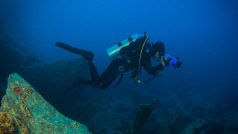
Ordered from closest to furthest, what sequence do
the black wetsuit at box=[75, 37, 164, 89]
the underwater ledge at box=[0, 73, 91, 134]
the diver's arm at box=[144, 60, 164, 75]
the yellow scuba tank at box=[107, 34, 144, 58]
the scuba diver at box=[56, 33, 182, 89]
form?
the underwater ledge at box=[0, 73, 91, 134] → the scuba diver at box=[56, 33, 182, 89] → the black wetsuit at box=[75, 37, 164, 89] → the diver's arm at box=[144, 60, 164, 75] → the yellow scuba tank at box=[107, 34, 144, 58]

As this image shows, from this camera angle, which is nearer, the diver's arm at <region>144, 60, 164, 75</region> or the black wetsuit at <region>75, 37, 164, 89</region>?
the black wetsuit at <region>75, 37, 164, 89</region>

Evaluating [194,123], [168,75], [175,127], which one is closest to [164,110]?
[175,127]

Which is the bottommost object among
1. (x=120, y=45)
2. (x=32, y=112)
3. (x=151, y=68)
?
(x=32, y=112)

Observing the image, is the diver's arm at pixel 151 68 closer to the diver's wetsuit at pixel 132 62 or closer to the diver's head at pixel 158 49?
the diver's wetsuit at pixel 132 62

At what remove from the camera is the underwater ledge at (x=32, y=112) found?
127 inches

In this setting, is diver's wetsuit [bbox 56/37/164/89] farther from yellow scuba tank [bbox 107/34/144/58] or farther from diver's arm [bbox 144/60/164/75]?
yellow scuba tank [bbox 107/34/144/58]

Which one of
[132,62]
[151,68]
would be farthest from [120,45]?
[151,68]

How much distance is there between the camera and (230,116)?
19.6m

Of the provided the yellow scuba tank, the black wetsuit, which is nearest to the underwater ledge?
the black wetsuit

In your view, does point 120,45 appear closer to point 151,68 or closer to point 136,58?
point 136,58

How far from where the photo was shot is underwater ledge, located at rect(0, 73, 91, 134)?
3221mm

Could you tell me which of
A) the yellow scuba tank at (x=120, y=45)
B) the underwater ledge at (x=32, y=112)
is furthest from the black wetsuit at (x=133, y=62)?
the underwater ledge at (x=32, y=112)

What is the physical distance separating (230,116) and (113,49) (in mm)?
15781

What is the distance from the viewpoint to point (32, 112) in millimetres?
3398
